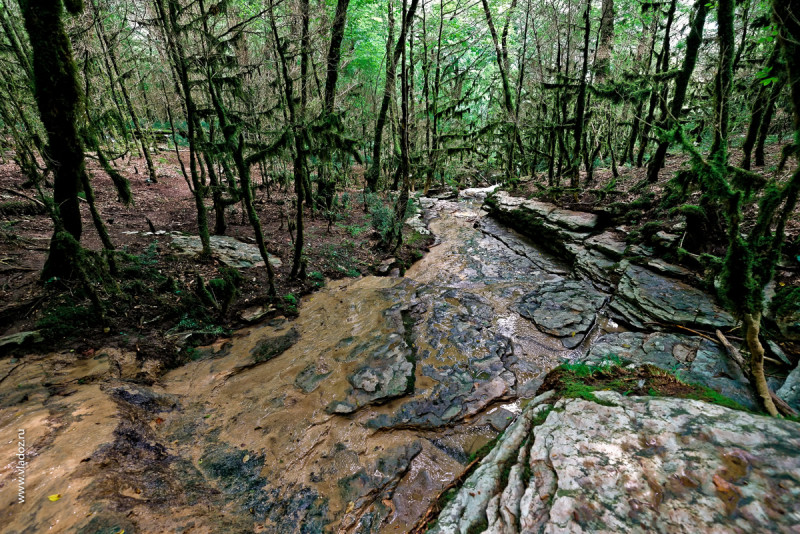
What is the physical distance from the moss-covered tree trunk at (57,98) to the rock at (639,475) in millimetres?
6728

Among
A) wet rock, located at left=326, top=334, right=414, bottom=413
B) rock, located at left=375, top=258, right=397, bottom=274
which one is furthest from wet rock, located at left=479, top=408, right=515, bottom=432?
rock, located at left=375, top=258, right=397, bottom=274

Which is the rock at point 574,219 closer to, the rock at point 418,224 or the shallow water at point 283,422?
the shallow water at point 283,422

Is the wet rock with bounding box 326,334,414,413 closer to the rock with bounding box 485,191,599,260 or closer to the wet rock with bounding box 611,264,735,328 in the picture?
the wet rock with bounding box 611,264,735,328

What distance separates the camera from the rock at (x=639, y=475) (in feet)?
5.53

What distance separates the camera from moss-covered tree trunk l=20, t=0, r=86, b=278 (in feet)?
15.9

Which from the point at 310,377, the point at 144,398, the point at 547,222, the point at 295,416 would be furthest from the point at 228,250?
the point at 547,222

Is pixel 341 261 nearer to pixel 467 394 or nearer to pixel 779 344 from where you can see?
pixel 467 394

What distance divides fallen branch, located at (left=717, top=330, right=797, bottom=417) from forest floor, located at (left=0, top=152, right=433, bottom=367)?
718 centimetres

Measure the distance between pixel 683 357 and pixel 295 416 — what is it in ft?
18.7

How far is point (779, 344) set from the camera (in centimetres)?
394

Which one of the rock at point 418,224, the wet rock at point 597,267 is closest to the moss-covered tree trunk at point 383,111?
the rock at point 418,224

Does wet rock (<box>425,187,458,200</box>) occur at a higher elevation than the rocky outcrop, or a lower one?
higher

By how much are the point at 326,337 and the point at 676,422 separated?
5.41m

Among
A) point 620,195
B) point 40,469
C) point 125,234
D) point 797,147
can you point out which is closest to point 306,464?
point 40,469
